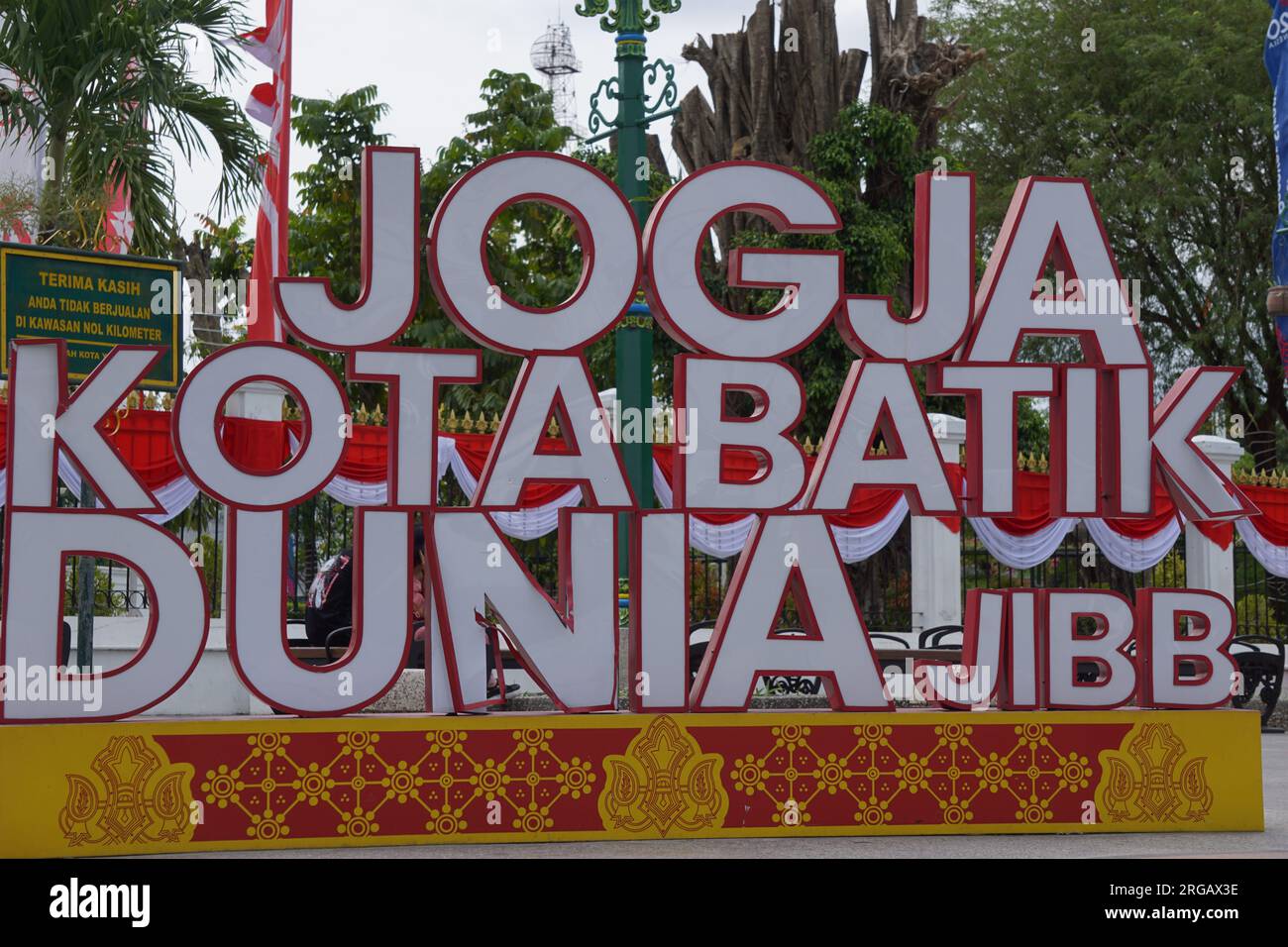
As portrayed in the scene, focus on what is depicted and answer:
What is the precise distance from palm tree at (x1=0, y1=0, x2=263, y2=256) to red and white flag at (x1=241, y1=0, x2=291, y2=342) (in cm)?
50

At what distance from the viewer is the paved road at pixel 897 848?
7168 millimetres

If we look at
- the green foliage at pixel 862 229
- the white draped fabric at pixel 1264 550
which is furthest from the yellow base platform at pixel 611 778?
the green foliage at pixel 862 229

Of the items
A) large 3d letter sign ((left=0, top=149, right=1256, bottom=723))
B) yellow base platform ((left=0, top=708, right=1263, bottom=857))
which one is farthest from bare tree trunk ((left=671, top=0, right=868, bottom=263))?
yellow base platform ((left=0, top=708, right=1263, bottom=857))

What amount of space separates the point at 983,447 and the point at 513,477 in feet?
8.29

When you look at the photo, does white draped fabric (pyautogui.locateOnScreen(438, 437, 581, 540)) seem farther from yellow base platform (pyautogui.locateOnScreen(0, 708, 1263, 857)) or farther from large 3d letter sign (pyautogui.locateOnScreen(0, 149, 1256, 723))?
yellow base platform (pyautogui.locateOnScreen(0, 708, 1263, 857))

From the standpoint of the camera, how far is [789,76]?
26.7 m

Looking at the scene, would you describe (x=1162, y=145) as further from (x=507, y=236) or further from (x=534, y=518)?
(x=534, y=518)

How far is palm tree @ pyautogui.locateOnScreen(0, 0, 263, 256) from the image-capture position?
13.6 metres

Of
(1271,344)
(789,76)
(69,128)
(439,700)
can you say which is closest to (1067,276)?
(439,700)

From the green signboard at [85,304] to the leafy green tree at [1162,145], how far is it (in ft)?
65.2

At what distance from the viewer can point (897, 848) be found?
7488 millimetres
